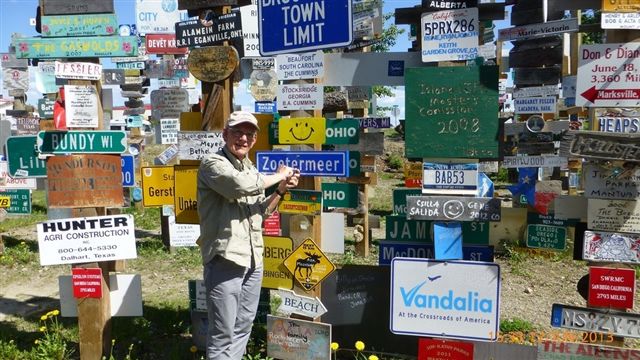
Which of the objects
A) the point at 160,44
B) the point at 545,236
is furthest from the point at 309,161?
the point at 160,44

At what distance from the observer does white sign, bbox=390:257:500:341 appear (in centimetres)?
414

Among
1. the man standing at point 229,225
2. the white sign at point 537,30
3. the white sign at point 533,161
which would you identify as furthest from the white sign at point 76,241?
the white sign at point 533,161

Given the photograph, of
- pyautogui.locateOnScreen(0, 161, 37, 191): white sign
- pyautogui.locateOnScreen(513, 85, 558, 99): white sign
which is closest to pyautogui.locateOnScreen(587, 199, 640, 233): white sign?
pyautogui.locateOnScreen(513, 85, 558, 99): white sign

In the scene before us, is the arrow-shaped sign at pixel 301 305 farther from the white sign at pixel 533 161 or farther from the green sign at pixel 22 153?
the white sign at pixel 533 161

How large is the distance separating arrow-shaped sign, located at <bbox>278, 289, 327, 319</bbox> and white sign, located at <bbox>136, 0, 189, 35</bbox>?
9.25 m

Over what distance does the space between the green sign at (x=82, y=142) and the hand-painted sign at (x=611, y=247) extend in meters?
3.87

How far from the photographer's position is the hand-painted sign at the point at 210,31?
4676 millimetres

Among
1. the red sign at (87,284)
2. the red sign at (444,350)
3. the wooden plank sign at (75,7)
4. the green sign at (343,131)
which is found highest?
the wooden plank sign at (75,7)

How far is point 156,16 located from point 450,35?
9.79 metres

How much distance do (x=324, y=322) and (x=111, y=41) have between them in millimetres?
3197

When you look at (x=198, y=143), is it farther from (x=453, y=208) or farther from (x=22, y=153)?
(x=453, y=208)

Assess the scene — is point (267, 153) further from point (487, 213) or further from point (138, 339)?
point (138, 339)

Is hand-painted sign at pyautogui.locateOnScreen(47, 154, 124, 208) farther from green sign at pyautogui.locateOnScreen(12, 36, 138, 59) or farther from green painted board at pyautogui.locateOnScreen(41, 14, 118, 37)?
green painted board at pyautogui.locateOnScreen(41, 14, 118, 37)

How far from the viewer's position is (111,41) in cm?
504
